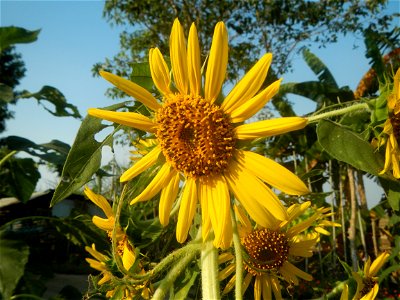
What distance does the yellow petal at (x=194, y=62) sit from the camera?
562 millimetres

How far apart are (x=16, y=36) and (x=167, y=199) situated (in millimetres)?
2465

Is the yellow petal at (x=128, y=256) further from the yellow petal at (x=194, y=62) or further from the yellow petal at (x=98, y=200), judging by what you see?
the yellow petal at (x=194, y=62)

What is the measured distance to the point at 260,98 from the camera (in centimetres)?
57

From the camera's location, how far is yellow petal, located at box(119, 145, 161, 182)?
0.60m

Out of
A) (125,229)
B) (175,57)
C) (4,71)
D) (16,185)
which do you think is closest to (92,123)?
(175,57)

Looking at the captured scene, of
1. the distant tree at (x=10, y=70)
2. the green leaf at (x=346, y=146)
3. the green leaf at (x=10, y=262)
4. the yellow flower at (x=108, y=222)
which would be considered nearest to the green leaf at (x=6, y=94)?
the green leaf at (x=10, y=262)

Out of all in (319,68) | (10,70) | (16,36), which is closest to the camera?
(16,36)

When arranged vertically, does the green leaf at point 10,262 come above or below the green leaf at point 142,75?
below

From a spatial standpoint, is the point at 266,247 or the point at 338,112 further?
the point at 266,247

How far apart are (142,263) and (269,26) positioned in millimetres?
8273

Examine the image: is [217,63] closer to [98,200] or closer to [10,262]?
[98,200]

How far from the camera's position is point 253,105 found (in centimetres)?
58

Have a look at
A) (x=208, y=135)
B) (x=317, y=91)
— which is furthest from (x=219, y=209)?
(x=317, y=91)

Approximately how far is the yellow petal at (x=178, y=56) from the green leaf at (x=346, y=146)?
7.6 inches
